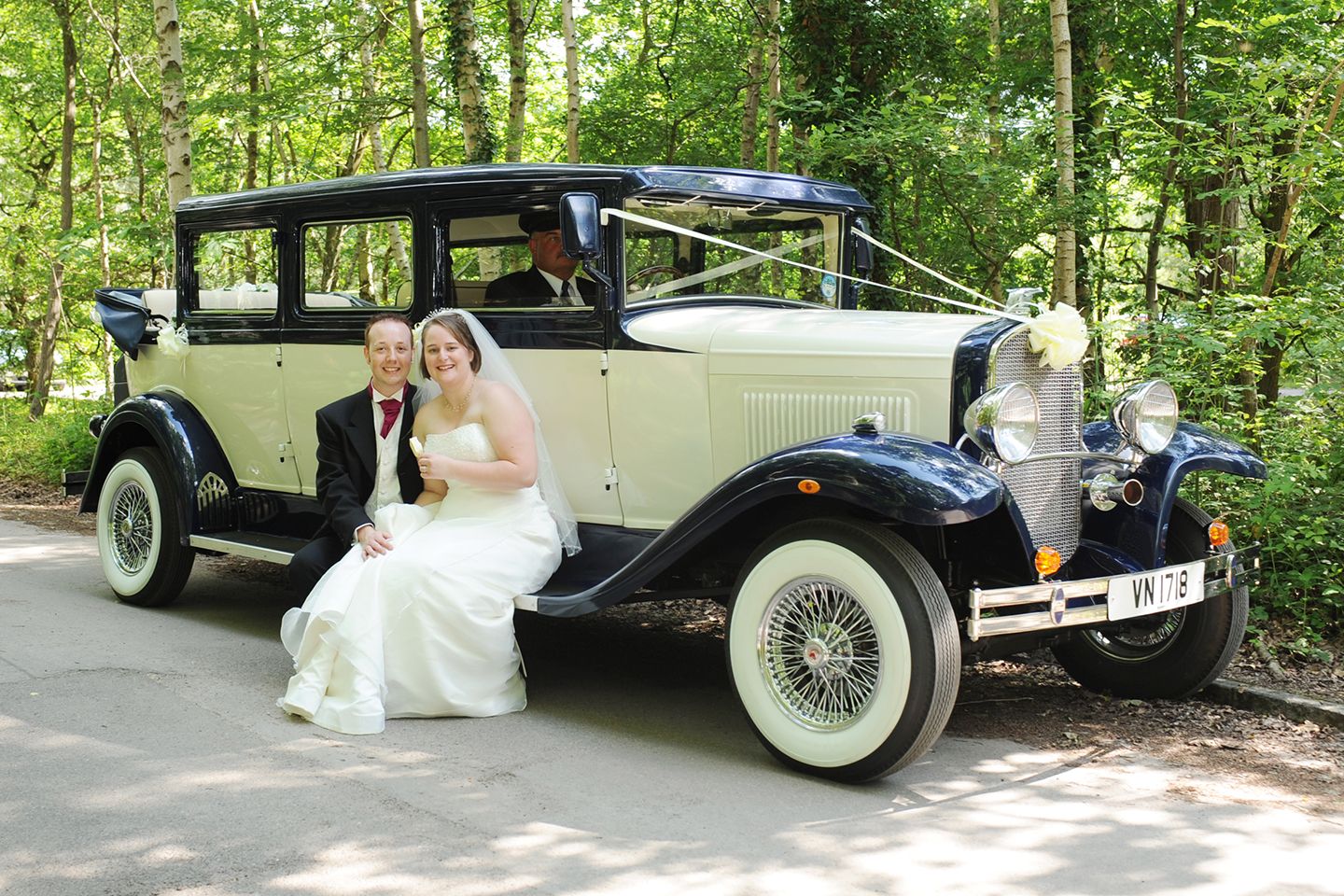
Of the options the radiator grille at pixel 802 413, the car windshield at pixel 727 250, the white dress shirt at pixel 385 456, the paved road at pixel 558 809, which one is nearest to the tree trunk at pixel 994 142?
the car windshield at pixel 727 250

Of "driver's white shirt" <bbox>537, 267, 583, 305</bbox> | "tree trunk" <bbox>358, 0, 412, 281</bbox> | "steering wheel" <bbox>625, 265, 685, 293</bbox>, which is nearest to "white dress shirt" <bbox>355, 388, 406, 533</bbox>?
"driver's white shirt" <bbox>537, 267, 583, 305</bbox>

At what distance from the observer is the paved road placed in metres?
3.34

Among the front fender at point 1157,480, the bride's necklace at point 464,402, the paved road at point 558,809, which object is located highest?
the bride's necklace at point 464,402

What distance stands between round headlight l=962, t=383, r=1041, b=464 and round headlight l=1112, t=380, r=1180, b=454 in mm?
598

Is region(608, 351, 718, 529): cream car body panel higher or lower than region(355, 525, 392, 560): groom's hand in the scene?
higher

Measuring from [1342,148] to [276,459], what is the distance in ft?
20.4

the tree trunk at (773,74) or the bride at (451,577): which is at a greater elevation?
the tree trunk at (773,74)

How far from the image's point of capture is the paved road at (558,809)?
3.34m

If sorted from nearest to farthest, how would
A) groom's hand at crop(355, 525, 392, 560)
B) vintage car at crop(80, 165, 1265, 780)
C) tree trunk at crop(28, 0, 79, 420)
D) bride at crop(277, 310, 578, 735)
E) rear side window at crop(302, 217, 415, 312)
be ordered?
vintage car at crop(80, 165, 1265, 780) → bride at crop(277, 310, 578, 735) → groom's hand at crop(355, 525, 392, 560) → rear side window at crop(302, 217, 415, 312) → tree trunk at crop(28, 0, 79, 420)

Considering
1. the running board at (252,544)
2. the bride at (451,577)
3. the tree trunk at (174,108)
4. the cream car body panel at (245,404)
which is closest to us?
the bride at (451,577)

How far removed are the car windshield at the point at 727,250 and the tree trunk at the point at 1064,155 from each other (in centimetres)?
346

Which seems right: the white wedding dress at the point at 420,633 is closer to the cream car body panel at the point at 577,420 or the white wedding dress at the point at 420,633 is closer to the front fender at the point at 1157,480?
the cream car body panel at the point at 577,420

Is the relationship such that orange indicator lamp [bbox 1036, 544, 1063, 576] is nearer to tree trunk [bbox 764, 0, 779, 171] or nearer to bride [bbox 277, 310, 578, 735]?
bride [bbox 277, 310, 578, 735]

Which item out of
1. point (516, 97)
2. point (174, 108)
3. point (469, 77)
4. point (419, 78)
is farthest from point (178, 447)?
point (419, 78)
